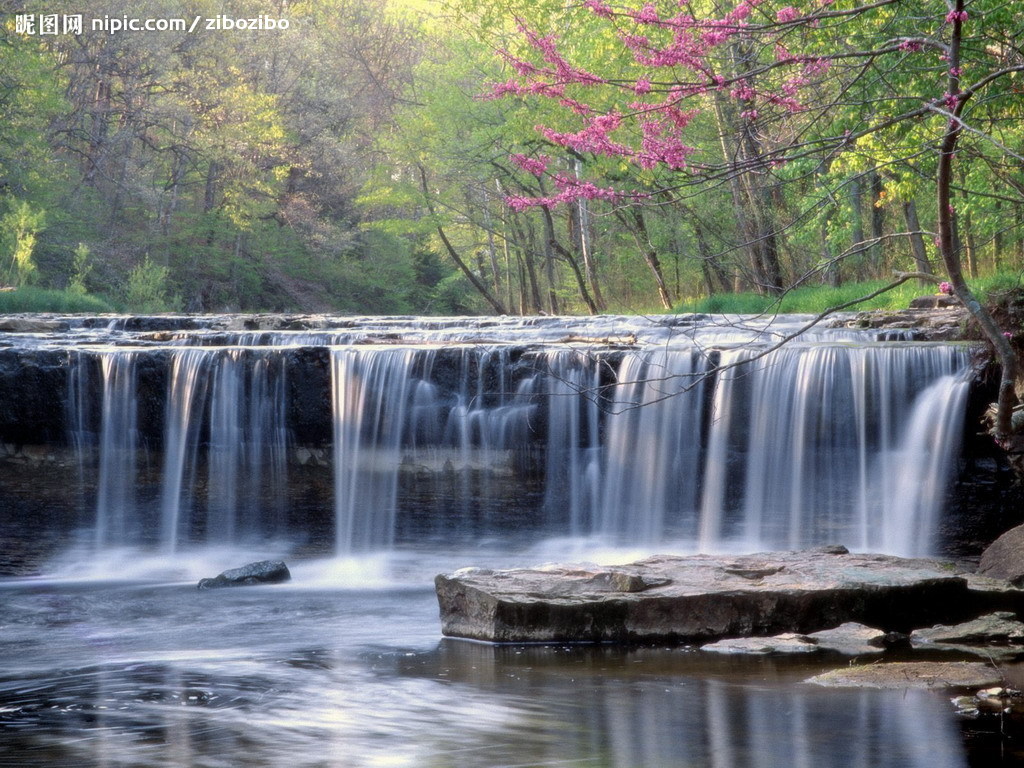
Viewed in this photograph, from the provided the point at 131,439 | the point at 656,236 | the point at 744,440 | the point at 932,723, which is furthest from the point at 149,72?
the point at 932,723

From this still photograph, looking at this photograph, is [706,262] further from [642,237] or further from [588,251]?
[588,251]

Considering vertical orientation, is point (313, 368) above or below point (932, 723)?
above

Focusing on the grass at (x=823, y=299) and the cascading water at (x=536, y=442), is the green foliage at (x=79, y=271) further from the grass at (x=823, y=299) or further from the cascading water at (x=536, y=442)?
the cascading water at (x=536, y=442)

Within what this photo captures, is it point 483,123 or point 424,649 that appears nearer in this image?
point 424,649

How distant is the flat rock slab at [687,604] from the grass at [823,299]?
7.31 meters

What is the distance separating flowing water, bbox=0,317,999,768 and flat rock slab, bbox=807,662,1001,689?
18cm

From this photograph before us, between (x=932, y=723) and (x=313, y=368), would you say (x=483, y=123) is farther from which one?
(x=932, y=723)

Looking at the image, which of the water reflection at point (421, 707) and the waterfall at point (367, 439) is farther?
the waterfall at point (367, 439)

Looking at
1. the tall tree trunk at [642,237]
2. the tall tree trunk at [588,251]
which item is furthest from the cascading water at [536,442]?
the tall tree trunk at [588,251]

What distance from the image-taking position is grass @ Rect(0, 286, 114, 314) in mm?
24938

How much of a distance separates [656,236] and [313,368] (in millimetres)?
20028

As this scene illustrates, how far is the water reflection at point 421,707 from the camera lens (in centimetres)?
466

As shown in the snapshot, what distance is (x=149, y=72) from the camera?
38875mm

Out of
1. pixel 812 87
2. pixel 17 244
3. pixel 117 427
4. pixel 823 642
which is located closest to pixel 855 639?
pixel 823 642
